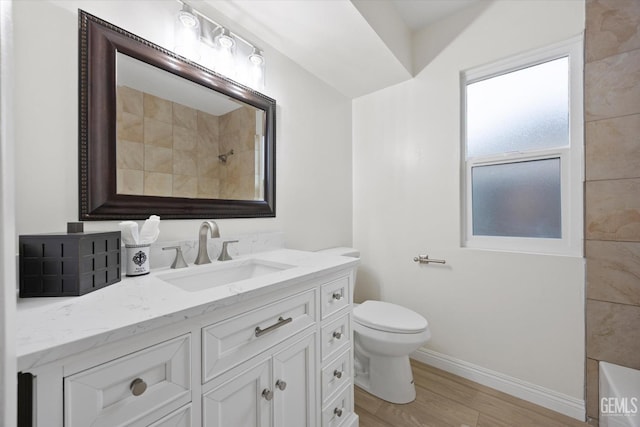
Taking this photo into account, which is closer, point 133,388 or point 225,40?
point 133,388

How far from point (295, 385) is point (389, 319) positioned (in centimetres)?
79

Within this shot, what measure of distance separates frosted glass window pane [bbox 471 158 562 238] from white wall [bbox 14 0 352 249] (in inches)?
47.7

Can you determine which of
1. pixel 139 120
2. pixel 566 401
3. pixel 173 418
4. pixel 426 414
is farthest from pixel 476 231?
pixel 139 120

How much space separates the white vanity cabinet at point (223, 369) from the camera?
50 cm

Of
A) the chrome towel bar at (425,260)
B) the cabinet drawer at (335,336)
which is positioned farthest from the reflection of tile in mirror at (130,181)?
the chrome towel bar at (425,260)

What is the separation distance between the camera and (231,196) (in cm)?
141

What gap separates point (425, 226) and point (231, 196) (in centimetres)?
141

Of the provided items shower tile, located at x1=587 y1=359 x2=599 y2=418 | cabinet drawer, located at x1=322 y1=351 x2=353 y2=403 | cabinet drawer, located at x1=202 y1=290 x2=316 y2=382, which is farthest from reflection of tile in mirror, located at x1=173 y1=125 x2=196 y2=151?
shower tile, located at x1=587 y1=359 x2=599 y2=418

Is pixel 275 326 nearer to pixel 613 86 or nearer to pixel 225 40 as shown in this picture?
pixel 225 40

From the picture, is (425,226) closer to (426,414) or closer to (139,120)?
(426,414)

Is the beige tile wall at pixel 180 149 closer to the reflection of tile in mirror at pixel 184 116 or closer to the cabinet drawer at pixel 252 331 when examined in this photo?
the reflection of tile in mirror at pixel 184 116

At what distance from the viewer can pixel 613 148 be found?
1295mm

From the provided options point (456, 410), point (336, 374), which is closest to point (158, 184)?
point (336, 374)

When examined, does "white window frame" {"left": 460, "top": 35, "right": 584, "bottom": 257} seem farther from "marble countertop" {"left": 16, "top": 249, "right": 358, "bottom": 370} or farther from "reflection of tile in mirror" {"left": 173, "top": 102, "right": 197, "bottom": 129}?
"reflection of tile in mirror" {"left": 173, "top": 102, "right": 197, "bottom": 129}
